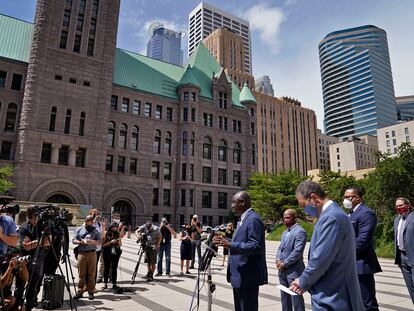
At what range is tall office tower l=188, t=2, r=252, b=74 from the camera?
6324 inches

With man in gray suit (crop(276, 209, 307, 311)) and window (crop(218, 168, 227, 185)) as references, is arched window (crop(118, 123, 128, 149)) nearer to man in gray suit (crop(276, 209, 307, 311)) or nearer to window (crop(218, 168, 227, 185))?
window (crop(218, 168, 227, 185))

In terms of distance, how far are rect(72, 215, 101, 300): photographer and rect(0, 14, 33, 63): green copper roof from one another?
42.4 m

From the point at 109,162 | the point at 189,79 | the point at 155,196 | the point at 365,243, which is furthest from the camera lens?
the point at 189,79

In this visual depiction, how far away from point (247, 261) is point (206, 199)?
4939 centimetres

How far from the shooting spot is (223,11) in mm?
169500

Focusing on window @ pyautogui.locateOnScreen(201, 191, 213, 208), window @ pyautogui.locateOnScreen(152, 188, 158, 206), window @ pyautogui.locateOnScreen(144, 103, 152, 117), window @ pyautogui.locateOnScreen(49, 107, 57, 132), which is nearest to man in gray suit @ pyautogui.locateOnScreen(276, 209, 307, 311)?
window @ pyautogui.locateOnScreen(49, 107, 57, 132)

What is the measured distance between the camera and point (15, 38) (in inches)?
1767

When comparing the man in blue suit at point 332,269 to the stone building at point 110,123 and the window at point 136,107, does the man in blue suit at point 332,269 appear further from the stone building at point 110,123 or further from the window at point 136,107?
the window at point 136,107

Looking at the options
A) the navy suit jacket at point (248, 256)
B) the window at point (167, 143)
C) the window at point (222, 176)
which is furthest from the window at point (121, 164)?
the navy suit jacket at point (248, 256)

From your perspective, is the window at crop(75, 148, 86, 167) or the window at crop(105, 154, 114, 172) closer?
the window at crop(75, 148, 86, 167)

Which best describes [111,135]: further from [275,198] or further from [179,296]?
[179,296]

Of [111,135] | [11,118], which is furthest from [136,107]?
[11,118]

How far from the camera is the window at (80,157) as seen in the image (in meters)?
41.6

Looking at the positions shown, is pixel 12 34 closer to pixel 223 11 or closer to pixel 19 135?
pixel 19 135
